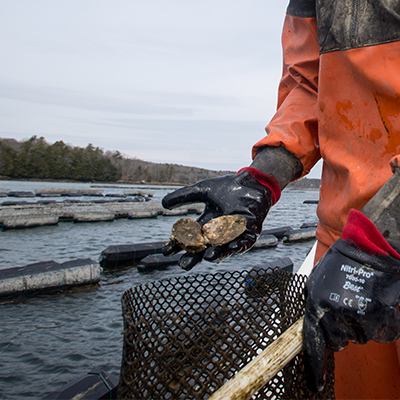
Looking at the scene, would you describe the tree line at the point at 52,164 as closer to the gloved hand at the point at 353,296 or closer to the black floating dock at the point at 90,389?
the black floating dock at the point at 90,389

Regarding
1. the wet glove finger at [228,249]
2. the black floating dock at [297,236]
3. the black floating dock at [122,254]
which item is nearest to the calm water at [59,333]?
the black floating dock at [122,254]

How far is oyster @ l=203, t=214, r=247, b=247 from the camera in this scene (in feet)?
4.34

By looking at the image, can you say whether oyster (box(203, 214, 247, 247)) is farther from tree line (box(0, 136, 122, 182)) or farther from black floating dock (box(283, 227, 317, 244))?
tree line (box(0, 136, 122, 182))

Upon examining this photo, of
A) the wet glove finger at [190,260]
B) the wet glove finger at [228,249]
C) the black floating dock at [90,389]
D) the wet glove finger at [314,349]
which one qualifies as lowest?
the black floating dock at [90,389]

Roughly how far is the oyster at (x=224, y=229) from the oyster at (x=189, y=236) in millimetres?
32

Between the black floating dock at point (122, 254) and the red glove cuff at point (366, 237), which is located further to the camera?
the black floating dock at point (122, 254)

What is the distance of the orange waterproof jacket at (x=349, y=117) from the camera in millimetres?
1205

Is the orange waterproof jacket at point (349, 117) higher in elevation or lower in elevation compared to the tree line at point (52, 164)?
lower

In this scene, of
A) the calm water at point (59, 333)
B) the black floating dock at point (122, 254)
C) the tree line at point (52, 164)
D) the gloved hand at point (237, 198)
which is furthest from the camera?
the tree line at point (52, 164)

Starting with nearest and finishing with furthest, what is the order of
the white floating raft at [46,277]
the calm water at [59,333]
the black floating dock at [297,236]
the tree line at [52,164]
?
the calm water at [59,333] < the white floating raft at [46,277] < the black floating dock at [297,236] < the tree line at [52,164]

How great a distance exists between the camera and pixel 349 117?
4.45 ft

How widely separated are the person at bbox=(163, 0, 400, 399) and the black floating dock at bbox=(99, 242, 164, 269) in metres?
8.98

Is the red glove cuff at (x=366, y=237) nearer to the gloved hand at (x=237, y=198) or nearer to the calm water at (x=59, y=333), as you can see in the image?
the gloved hand at (x=237, y=198)

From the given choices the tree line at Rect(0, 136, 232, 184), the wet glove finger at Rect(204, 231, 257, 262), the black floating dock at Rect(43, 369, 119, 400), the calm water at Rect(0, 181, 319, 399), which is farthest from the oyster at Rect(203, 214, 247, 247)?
the tree line at Rect(0, 136, 232, 184)
